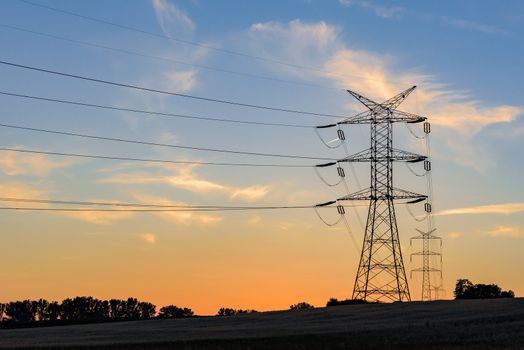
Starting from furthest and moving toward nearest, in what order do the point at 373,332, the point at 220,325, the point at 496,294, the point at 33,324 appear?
the point at 496,294 → the point at 33,324 → the point at 220,325 → the point at 373,332

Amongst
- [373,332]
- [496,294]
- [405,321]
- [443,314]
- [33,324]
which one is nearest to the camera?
[373,332]

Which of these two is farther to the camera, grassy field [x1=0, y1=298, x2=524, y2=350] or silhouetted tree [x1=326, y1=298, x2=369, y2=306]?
silhouetted tree [x1=326, y1=298, x2=369, y2=306]

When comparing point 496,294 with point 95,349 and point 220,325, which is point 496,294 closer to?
point 220,325

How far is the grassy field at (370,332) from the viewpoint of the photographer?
4972cm

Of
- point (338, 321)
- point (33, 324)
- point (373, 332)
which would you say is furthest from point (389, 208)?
point (33, 324)

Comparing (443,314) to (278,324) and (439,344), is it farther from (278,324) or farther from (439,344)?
(439,344)

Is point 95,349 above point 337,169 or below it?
below

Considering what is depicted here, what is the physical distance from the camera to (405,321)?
232ft

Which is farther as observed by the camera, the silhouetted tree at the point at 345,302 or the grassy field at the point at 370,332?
the silhouetted tree at the point at 345,302

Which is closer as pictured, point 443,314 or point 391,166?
point 443,314

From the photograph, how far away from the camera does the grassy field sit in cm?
4972

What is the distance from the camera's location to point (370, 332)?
60.0 m

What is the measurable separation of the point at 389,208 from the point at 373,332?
3312cm

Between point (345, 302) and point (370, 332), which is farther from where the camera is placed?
point (345, 302)
